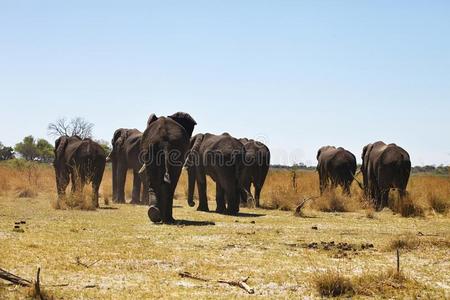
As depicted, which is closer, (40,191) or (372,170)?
(372,170)

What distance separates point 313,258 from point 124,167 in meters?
17.0

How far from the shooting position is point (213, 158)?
19828 millimetres

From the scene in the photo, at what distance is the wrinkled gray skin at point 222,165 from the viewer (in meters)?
19.4

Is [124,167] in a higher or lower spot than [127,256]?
higher

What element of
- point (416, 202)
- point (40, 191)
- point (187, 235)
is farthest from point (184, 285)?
point (40, 191)

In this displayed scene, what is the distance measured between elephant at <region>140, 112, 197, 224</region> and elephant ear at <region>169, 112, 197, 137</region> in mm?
887

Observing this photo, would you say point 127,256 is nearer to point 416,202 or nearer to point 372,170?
point 416,202

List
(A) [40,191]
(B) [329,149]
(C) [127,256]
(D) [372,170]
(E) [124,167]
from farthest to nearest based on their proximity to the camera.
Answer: (A) [40,191], (B) [329,149], (E) [124,167], (D) [372,170], (C) [127,256]

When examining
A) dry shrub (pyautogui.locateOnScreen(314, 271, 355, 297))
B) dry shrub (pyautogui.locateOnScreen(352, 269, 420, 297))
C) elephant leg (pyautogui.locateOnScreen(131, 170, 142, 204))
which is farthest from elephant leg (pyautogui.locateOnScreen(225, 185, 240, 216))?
dry shrub (pyautogui.locateOnScreen(314, 271, 355, 297))

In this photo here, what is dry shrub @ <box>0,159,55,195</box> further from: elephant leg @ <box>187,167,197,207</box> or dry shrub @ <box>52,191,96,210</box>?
dry shrub @ <box>52,191,96,210</box>

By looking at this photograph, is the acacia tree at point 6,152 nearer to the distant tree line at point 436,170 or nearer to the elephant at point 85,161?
the distant tree line at point 436,170

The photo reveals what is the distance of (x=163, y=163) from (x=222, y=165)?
4199 mm

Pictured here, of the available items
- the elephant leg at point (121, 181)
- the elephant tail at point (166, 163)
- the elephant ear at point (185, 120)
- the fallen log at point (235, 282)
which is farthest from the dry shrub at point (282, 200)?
the fallen log at point (235, 282)

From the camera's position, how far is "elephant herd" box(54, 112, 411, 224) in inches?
613
